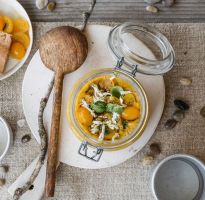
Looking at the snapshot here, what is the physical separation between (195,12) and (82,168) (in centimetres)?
46

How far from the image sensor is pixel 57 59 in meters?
0.86

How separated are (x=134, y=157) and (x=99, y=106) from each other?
19 centimetres

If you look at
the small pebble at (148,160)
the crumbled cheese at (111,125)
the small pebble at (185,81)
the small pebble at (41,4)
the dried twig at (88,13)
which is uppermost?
the small pebble at (41,4)

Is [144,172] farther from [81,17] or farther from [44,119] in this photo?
[81,17]

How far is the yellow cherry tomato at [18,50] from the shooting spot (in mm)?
916

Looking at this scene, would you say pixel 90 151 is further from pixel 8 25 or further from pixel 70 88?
pixel 8 25

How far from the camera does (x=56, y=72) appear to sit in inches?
34.1

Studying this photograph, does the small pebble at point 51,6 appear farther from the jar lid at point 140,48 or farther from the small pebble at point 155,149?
the small pebble at point 155,149

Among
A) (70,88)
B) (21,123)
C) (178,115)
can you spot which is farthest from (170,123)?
(21,123)

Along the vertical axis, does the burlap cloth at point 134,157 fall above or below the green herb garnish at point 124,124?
below

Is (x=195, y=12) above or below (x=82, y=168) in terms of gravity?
above

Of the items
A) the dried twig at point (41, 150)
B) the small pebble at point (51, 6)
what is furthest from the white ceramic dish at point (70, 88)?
the small pebble at point (51, 6)

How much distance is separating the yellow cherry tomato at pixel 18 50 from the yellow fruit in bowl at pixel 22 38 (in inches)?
0.4

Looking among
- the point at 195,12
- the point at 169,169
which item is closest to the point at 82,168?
the point at 169,169
